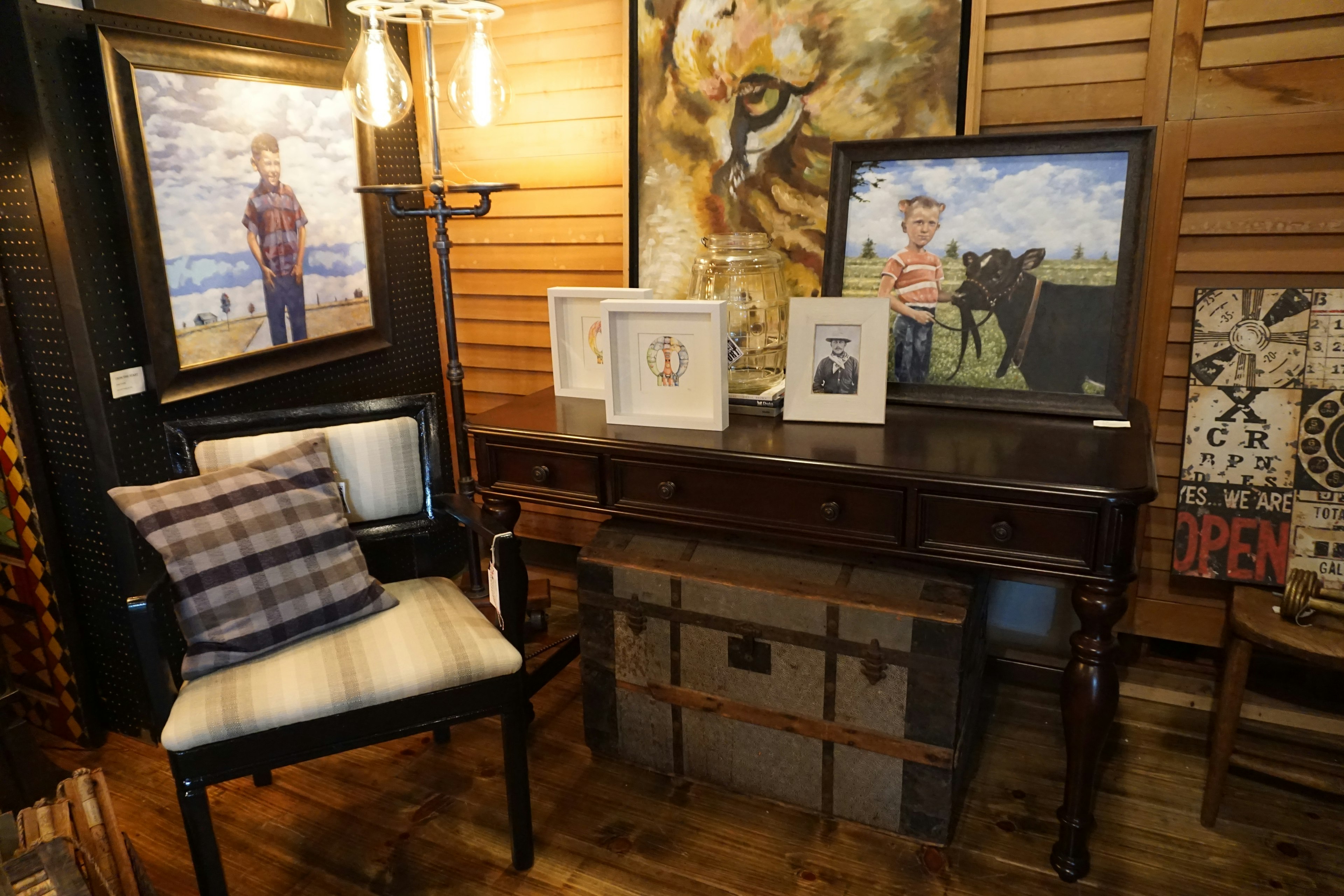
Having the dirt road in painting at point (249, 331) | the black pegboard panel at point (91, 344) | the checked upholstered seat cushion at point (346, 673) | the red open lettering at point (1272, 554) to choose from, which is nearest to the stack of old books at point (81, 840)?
the checked upholstered seat cushion at point (346, 673)

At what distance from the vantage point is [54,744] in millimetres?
2400

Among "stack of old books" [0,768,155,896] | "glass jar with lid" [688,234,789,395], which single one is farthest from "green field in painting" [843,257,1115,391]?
"stack of old books" [0,768,155,896]

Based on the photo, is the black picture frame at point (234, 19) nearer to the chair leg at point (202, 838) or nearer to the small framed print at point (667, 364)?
the small framed print at point (667, 364)

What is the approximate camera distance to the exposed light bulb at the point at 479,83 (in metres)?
2.29

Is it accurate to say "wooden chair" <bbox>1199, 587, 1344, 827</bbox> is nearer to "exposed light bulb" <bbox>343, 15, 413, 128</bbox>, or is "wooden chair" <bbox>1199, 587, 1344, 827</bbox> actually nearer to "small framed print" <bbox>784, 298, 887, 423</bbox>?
"small framed print" <bbox>784, 298, 887, 423</bbox>

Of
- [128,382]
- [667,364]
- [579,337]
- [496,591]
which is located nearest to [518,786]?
[496,591]

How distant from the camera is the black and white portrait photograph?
1932mm

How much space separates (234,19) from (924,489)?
2.07m

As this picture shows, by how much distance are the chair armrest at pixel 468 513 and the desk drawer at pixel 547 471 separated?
3.7 inches

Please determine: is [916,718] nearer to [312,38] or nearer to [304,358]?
[304,358]

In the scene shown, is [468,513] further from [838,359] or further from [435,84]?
[435,84]

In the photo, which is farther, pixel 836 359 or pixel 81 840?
pixel 836 359

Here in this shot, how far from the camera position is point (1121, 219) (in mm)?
1895

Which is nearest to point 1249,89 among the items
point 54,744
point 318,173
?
point 318,173
